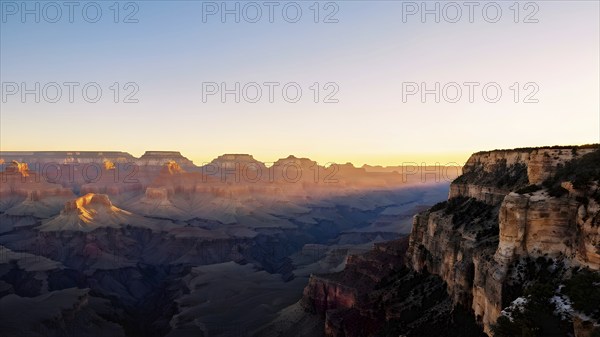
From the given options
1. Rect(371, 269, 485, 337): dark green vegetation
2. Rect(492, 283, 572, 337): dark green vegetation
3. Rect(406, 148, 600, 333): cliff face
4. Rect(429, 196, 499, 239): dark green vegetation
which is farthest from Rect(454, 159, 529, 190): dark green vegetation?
Rect(492, 283, 572, 337): dark green vegetation

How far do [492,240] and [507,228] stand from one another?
709 cm

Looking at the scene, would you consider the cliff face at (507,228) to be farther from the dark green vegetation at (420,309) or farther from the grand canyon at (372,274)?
the dark green vegetation at (420,309)

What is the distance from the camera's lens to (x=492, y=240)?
41.6m

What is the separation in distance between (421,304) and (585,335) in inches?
1225

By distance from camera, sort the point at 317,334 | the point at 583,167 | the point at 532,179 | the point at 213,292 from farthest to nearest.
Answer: the point at 213,292, the point at 317,334, the point at 532,179, the point at 583,167

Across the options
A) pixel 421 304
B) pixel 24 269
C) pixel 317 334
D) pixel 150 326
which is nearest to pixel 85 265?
pixel 24 269

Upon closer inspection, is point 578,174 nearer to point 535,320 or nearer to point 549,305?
point 549,305

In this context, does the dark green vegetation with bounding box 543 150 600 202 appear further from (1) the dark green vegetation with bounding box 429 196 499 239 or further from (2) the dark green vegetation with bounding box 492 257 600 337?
(1) the dark green vegetation with bounding box 429 196 499 239

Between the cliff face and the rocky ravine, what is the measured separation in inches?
2.6

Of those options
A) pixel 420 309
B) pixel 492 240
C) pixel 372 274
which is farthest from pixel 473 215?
pixel 372 274

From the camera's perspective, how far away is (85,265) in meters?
166

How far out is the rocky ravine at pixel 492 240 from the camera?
3241 cm

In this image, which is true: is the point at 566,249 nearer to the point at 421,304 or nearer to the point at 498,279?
the point at 498,279

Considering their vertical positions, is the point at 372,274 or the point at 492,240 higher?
the point at 492,240
